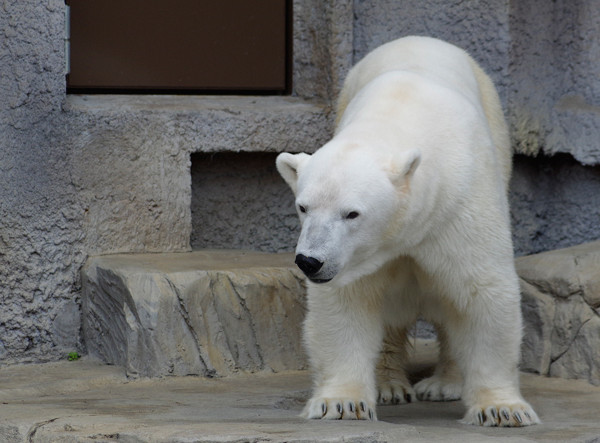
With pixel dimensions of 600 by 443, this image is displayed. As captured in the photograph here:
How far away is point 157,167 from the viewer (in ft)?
15.7

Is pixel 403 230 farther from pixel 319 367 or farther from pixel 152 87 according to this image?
pixel 152 87

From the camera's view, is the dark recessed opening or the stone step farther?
the dark recessed opening

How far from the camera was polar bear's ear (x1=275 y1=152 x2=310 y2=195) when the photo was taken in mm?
3244

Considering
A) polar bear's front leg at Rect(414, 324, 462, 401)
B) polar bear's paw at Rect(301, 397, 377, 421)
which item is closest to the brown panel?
polar bear's front leg at Rect(414, 324, 462, 401)

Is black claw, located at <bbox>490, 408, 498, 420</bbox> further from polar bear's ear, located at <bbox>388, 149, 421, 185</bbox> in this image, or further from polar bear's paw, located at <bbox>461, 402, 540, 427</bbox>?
polar bear's ear, located at <bbox>388, 149, 421, 185</bbox>

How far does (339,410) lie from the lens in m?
3.38

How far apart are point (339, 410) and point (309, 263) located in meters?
0.65

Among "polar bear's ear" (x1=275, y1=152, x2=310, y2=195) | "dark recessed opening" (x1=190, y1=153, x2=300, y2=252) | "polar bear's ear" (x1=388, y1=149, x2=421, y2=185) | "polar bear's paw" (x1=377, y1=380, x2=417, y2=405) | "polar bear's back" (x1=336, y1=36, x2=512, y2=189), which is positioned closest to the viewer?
"polar bear's ear" (x1=388, y1=149, x2=421, y2=185)

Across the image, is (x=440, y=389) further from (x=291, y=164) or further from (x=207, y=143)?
(x=207, y=143)

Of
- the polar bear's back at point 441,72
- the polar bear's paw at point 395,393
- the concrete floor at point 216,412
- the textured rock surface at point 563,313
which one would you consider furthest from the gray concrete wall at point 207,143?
the polar bear's paw at point 395,393

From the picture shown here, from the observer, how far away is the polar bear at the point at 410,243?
10.1ft

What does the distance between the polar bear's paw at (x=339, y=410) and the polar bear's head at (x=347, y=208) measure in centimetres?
43

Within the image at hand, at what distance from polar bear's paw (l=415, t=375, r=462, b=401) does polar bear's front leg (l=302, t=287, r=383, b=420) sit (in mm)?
656

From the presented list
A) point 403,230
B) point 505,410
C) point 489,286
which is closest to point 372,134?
point 403,230
